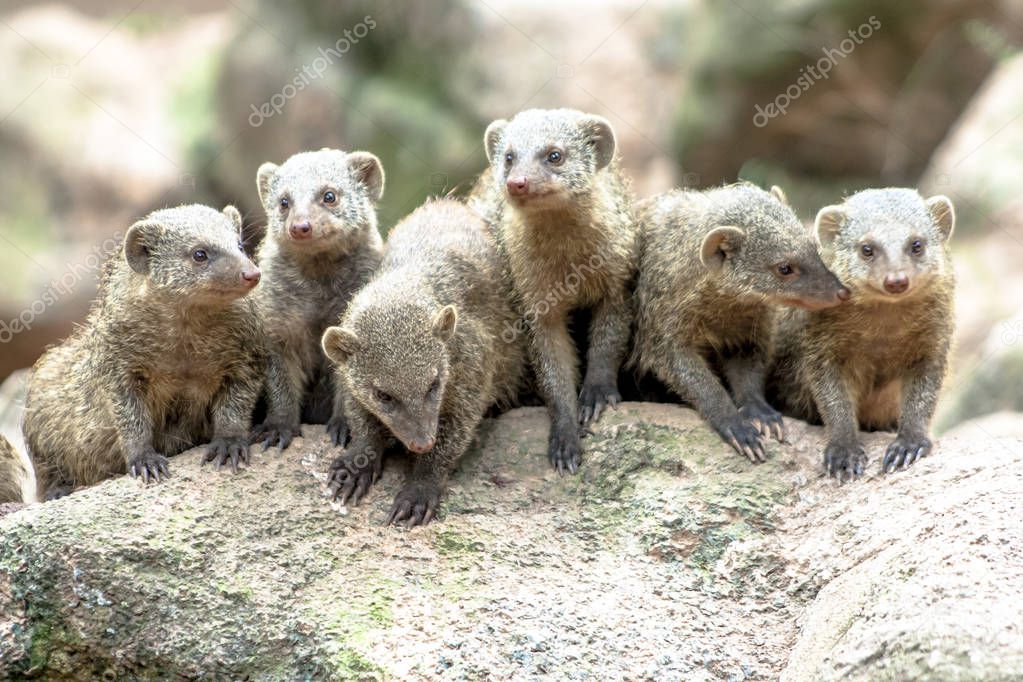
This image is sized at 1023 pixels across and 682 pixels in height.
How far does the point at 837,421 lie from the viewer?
600 cm

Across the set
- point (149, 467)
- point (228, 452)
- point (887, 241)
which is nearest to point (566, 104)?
point (887, 241)

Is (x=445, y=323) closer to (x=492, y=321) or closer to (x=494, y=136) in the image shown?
(x=492, y=321)

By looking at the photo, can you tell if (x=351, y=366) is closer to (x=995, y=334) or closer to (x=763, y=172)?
(x=995, y=334)

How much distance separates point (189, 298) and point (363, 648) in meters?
2.11

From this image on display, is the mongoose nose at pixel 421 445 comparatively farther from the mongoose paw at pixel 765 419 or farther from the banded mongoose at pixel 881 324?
the banded mongoose at pixel 881 324

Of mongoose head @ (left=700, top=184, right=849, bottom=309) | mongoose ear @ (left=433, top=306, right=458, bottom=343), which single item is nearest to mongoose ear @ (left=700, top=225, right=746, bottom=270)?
mongoose head @ (left=700, top=184, right=849, bottom=309)

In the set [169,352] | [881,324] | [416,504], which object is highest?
[881,324]

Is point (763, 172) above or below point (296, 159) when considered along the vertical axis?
above

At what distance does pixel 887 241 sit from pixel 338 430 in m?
3.04

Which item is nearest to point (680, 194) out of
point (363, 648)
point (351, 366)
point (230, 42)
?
point (351, 366)

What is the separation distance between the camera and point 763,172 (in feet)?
47.3

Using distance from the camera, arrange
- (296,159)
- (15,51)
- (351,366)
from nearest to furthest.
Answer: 1. (351,366)
2. (296,159)
3. (15,51)

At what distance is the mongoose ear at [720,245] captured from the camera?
616 cm

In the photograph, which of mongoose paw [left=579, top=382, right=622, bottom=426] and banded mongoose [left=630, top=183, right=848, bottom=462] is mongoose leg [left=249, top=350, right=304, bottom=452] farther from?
banded mongoose [left=630, top=183, right=848, bottom=462]
